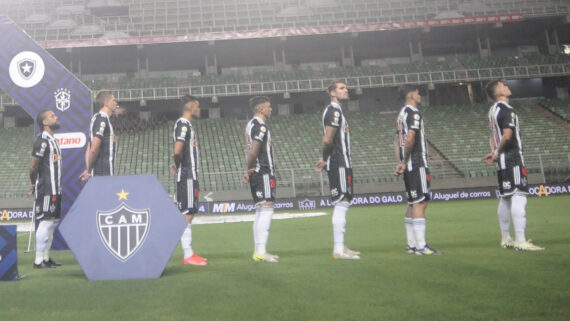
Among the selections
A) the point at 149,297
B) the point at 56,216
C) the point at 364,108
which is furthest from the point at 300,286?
the point at 364,108

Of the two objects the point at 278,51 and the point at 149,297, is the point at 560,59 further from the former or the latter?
the point at 149,297

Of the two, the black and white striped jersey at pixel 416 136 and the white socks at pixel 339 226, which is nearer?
the white socks at pixel 339 226

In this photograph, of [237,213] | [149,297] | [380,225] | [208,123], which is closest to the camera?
[149,297]

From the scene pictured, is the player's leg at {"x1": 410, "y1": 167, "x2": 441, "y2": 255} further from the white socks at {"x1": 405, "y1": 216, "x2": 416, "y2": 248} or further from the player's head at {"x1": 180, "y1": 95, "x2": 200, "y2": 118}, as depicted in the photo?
the player's head at {"x1": 180, "y1": 95, "x2": 200, "y2": 118}

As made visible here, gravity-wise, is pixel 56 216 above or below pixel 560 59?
below

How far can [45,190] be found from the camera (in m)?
5.75

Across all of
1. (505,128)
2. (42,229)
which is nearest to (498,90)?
(505,128)

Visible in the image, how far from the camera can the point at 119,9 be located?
33.8m

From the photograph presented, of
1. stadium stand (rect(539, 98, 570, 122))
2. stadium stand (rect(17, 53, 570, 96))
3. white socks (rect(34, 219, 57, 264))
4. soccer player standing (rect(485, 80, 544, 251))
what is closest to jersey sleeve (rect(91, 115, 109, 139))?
white socks (rect(34, 219, 57, 264))

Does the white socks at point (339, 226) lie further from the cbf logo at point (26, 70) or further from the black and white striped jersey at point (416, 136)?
the cbf logo at point (26, 70)

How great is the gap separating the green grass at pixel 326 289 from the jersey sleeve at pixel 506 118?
5.15ft

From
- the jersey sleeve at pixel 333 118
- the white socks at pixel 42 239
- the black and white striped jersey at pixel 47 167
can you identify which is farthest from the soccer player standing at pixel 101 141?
the jersey sleeve at pixel 333 118

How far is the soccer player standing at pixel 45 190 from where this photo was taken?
566cm

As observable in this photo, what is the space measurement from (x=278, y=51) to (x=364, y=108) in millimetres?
7251
